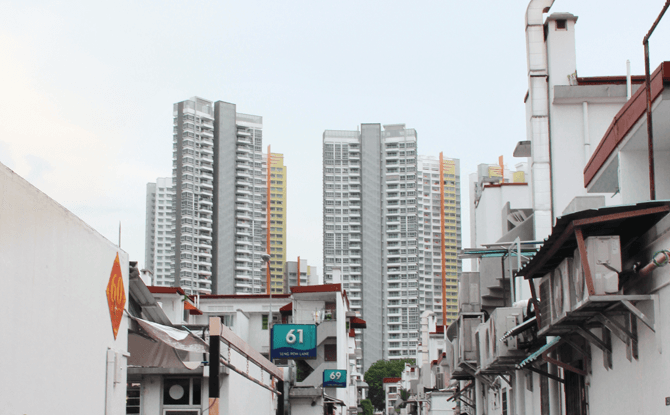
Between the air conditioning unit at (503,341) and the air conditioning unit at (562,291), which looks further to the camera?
the air conditioning unit at (503,341)

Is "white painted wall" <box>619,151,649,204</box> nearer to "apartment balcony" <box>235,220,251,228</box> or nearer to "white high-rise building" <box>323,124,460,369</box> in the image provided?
"apartment balcony" <box>235,220,251,228</box>

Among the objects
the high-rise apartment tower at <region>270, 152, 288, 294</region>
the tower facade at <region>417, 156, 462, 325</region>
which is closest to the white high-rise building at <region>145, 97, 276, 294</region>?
the high-rise apartment tower at <region>270, 152, 288, 294</region>

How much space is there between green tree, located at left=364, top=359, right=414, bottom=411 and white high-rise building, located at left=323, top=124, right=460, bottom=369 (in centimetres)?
1989

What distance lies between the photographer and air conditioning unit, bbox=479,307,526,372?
17.6m

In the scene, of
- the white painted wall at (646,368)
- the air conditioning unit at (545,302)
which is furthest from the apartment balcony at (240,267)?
the white painted wall at (646,368)

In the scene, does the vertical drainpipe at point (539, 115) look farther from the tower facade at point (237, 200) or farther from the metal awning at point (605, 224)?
the tower facade at point (237, 200)

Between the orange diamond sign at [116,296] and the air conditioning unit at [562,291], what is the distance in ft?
21.1

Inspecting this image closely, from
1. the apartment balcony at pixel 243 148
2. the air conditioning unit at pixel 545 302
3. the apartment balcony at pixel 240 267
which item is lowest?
the air conditioning unit at pixel 545 302

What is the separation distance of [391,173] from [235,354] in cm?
Result: 11505

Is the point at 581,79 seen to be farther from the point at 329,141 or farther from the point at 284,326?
the point at 329,141

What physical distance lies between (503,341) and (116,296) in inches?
379

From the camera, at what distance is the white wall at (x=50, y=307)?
26.0ft

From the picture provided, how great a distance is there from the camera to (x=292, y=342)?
128 ft

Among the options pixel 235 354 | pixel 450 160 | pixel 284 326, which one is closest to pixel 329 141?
pixel 450 160
